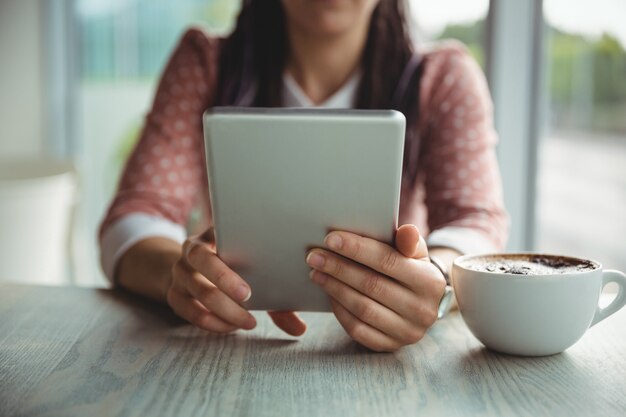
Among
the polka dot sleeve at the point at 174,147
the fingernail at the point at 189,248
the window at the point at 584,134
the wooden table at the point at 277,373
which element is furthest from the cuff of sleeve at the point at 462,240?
the window at the point at 584,134

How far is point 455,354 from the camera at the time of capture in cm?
79

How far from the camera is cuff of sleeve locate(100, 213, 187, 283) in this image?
112cm

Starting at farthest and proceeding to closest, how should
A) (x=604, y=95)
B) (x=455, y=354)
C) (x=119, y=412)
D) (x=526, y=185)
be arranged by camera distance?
(x=526, y=185)
(x=604, y=95)
(x=455, y=354)
(x=119, y=412)

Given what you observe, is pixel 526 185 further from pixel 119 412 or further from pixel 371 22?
pixel 119 412

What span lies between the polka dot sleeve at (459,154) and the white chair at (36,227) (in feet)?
3.53

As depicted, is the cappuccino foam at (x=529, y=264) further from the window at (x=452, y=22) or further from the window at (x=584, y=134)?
the window at (x=452, y=22)

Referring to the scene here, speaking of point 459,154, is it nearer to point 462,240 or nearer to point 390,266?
point 462,240

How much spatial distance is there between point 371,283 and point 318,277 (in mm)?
57

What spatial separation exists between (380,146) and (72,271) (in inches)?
67.7

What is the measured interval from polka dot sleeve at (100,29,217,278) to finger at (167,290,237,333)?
1.04 ft

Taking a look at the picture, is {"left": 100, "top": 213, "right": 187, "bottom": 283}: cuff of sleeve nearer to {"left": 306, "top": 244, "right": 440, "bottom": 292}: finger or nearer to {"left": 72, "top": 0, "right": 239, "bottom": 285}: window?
{"left": 306, "top": 244, "right": 440, "bottom": 292}: finger

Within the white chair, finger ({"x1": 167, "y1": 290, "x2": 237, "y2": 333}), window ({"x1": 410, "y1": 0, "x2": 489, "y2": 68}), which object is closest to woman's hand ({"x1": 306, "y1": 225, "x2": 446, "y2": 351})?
finger ({"x1": 167, "y1": 290, "x2": 237, "y2": 333})

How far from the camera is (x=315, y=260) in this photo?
77 cm

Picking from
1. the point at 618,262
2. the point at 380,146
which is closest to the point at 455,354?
the point at 380,146
